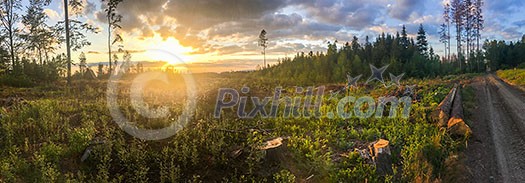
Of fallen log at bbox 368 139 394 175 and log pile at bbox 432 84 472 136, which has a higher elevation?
log pile at bbox 432 84 472 136

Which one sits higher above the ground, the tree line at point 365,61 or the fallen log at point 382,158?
the tree line at point 365,61

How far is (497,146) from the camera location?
9.65 meters

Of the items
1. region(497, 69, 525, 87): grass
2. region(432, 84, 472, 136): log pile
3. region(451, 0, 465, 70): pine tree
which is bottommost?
region(432, 84, 472, 136): log pile

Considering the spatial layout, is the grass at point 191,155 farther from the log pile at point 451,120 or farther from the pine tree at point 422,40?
the pine tree at point 422,40

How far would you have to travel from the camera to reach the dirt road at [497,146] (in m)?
7.45

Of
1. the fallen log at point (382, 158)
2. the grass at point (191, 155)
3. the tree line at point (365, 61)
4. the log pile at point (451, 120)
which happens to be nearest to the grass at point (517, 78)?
the tree line at point (365, 61)

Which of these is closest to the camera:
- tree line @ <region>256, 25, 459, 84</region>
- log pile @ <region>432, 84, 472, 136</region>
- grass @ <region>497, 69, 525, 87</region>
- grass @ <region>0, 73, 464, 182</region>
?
grass @ <region>0, 73, 464, 182</region>

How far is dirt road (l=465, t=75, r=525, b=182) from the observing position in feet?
24.4

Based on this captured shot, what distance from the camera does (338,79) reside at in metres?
50.4

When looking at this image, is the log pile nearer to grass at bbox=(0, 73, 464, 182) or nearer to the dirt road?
the dirt road

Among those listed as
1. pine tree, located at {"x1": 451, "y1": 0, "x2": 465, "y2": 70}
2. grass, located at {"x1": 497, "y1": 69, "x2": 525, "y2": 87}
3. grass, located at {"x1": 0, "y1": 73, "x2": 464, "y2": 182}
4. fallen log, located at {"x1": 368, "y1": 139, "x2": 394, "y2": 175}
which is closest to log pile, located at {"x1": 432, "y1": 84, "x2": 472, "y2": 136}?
grass, located at {"x1": 0, "y1": 73, "x2": 464, "y2": 182}

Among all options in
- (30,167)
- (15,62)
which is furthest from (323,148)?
(15,62)

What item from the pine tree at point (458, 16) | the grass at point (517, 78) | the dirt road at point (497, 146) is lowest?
the dirt road at point (497, 146)

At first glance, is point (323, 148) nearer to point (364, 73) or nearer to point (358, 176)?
point (358, 176)
